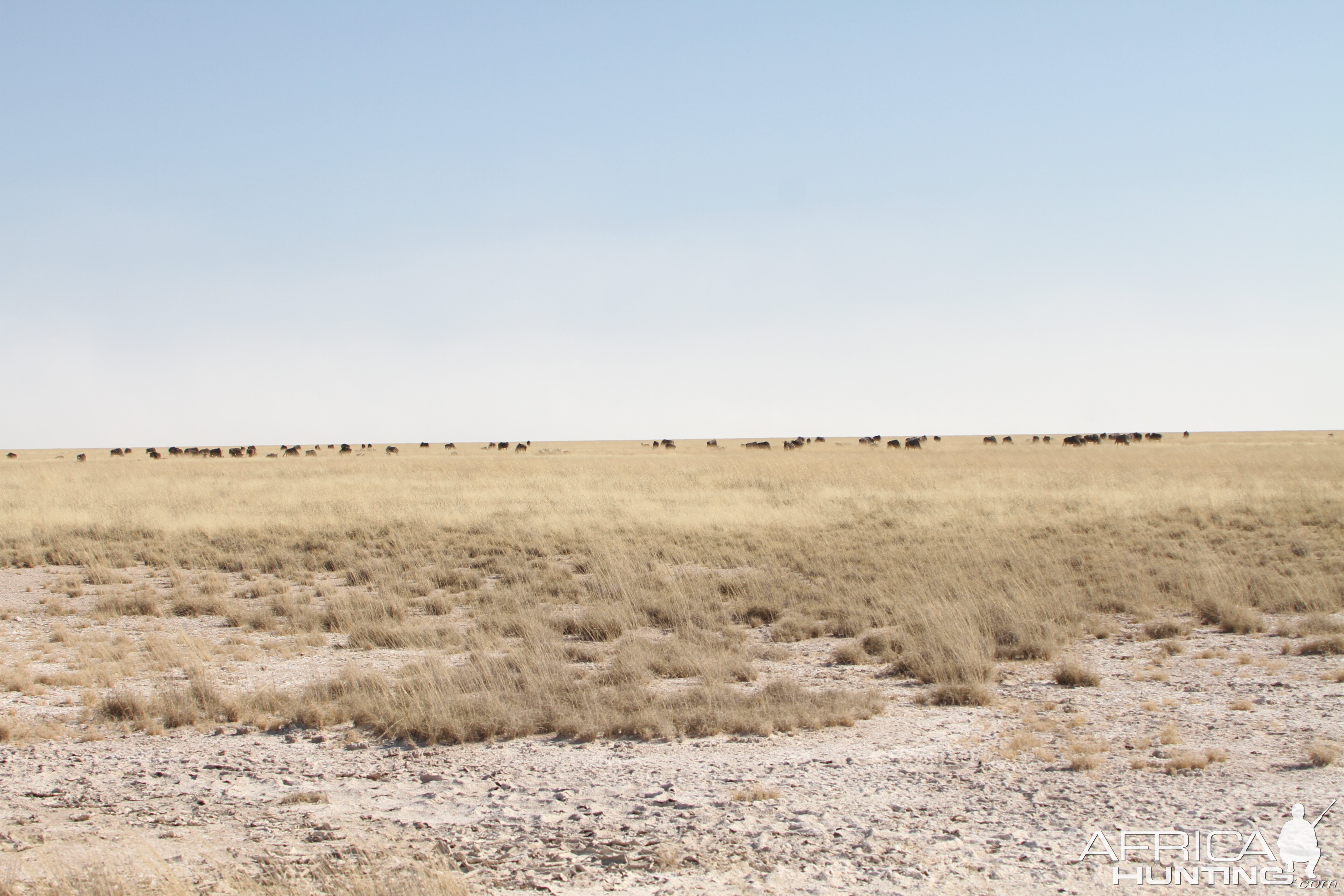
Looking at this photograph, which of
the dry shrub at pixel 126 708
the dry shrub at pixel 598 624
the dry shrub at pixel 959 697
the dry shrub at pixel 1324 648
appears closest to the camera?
the dry shrub at pixel 126 708

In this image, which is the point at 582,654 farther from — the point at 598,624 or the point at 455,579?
the point at 455,579

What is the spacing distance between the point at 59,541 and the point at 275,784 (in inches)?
792

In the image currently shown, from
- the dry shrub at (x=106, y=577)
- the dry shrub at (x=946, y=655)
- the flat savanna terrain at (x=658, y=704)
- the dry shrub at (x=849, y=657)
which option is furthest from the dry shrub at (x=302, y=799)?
the dry shrub at (x=106, y=577)

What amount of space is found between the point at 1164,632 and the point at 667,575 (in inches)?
337

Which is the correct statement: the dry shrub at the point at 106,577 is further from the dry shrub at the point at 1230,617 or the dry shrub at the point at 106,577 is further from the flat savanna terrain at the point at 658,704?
the dry shrub at the point at 1230,617

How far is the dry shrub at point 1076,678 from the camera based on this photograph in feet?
31.6

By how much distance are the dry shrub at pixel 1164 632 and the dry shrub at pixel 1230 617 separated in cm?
55

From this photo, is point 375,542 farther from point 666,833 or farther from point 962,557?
point 666,833

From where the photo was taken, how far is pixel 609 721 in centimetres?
815

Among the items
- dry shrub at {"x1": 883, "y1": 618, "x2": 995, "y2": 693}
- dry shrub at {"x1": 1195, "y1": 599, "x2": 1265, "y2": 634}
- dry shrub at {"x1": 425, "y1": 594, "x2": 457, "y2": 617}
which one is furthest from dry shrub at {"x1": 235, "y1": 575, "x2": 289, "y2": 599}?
dry shrub at {"x1": 1195, "y1": 599, "x2": 1265, "y2": 634}

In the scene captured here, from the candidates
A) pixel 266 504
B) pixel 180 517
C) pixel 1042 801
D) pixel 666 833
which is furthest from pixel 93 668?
pixel 266 504

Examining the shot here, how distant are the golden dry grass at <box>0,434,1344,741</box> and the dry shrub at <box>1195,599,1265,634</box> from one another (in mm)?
36

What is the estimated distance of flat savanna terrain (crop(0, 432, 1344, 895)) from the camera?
557 centimetres

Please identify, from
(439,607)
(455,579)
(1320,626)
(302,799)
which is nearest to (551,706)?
(302,799)
